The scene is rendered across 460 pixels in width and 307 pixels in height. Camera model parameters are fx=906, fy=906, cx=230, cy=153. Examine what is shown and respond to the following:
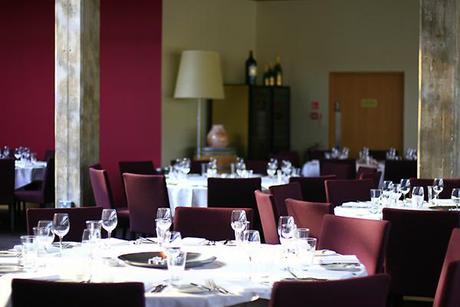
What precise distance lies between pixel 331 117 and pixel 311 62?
1073 mm

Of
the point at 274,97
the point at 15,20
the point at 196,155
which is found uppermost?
the point at 15,20

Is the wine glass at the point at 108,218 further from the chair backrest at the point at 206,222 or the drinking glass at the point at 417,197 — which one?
the drinking glass at the point at 417,197

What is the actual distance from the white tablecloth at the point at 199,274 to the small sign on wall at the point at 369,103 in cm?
1202

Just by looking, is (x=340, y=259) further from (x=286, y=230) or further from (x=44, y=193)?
(x=44, y=193)

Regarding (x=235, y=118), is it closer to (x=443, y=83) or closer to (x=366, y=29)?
(x=366, y=29)

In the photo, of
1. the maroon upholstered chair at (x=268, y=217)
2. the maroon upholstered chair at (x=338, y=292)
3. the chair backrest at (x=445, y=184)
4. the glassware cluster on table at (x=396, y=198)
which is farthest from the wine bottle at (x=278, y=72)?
the maroon upholstered chair at (x=338, y=292)

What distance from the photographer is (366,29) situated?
16.2 meters

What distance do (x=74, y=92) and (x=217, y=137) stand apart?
5.91 m

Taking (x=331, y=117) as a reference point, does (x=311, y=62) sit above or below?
above

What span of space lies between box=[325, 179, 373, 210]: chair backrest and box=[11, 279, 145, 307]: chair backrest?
4471 millimetres

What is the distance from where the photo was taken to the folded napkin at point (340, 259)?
172 inches

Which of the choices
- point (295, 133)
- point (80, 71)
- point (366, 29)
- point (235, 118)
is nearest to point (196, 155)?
point (235, 118)

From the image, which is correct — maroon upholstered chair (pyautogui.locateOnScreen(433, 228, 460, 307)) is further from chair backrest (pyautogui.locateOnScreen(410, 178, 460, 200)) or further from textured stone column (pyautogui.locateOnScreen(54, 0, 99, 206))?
textured stone column (pyautogui.locateOnScreen(54, 0, 99, 206))

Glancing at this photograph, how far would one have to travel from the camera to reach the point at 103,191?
27.6ft
